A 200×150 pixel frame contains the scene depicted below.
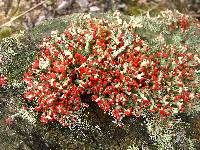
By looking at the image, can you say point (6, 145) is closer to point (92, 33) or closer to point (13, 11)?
point (92, 33)

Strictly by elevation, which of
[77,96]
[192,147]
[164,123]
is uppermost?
[77,96]

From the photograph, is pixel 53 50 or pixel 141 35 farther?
pixel 141 35

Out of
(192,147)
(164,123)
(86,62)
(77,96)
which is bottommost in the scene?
(192,147)

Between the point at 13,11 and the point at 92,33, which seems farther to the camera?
the point at 13,11

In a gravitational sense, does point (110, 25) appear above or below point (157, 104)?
above

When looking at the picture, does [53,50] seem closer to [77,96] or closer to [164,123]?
[77,96]

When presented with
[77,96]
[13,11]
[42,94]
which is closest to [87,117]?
[77,96]

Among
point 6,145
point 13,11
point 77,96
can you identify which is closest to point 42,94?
point 77,96

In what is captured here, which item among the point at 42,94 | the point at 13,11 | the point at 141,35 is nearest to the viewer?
the point at 42,94

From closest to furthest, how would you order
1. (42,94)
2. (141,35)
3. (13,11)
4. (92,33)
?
1. (42,94)
2. (92,33)
3. (141,35)
4. (13,11)
